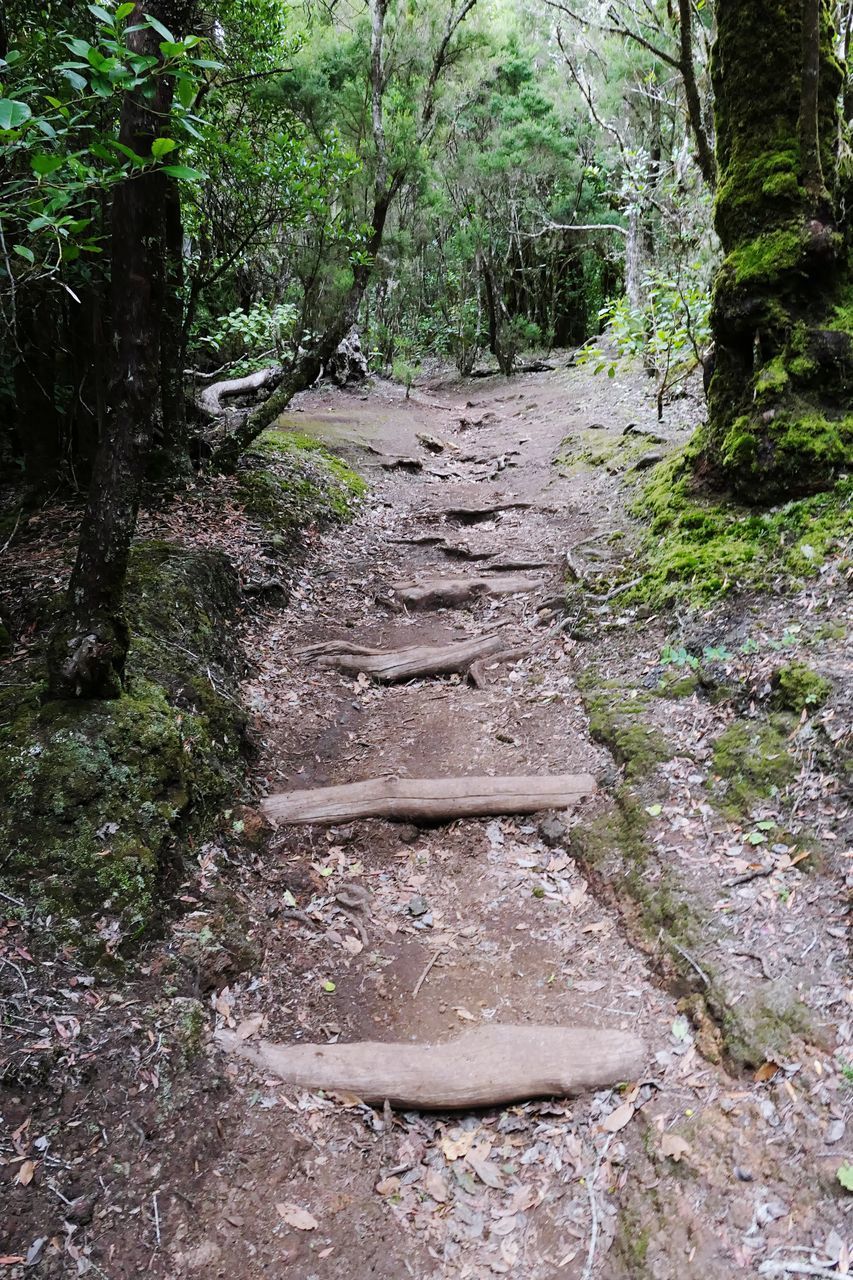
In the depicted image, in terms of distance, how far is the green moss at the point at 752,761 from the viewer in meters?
3.62

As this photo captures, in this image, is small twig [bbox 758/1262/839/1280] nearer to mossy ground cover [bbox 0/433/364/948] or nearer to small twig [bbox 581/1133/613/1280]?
small twig [bbox 581/1133/613/1280]

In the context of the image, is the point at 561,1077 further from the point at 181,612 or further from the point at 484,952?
the point at 181,612

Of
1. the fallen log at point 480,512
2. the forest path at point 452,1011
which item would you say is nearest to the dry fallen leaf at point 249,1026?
the forest path at point 452,1011

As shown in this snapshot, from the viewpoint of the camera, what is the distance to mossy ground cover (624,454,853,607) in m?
4.61

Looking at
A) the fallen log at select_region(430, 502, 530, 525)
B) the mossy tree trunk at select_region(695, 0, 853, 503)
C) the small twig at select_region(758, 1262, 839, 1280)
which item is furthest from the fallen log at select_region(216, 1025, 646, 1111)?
the fallen log at select_region(430, 502, 530, 525)

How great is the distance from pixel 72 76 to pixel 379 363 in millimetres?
21493

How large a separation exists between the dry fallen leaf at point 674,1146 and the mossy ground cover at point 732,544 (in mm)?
3199

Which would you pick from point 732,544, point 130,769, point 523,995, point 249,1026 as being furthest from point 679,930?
point 732,544

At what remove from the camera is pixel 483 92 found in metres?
20.5

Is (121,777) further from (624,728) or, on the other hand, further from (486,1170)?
(624,728)

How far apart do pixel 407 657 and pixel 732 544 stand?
9.28ft

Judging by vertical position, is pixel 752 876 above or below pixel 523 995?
above

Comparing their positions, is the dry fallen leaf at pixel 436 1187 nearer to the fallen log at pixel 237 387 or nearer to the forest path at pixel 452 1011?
the forest path at pixel 452 1011

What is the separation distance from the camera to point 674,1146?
257 centimetres
